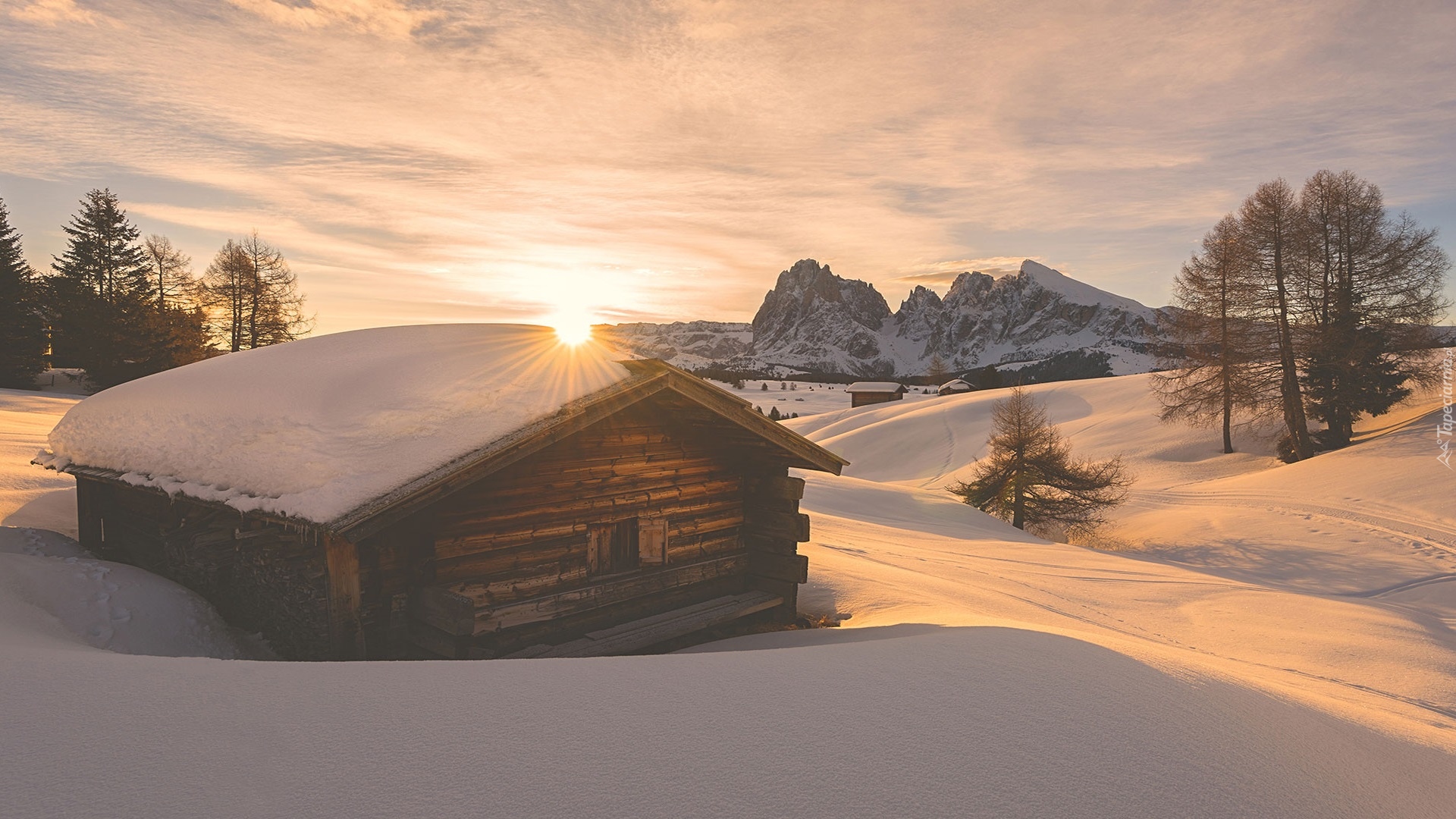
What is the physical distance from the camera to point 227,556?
7.45m

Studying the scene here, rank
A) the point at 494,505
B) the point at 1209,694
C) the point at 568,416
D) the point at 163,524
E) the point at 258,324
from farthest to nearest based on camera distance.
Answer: the point at 258,324, the point at 163,524, the point at 494,505, the point at 568,416, the point at 1209,694

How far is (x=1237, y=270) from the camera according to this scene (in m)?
28.3

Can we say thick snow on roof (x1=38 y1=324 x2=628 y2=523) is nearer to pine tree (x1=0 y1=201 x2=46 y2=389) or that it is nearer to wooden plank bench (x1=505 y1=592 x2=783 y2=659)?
wooden plank bench (x1=505 y1=592 x2=783 y2=659)

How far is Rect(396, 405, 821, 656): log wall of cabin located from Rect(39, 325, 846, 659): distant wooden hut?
2 cm

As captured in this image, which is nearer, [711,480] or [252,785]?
[252,785]

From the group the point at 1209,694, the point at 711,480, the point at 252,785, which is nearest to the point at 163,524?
the point at 711,480

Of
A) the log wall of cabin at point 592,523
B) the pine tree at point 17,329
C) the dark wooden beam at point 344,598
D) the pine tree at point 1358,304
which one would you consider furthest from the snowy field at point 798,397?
the dark wooden beam at point 344,598

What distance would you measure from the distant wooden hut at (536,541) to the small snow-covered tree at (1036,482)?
15.7 meters

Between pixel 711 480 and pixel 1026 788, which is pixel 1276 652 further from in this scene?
pixel 1026 788

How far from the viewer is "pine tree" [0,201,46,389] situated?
110ft

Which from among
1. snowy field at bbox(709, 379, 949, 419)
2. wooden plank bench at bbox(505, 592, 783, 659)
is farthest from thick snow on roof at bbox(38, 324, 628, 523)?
snowy field at bbox(709, 379, 949, 419)

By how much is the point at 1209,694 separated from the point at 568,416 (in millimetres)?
5119

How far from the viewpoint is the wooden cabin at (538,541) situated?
20.6ft

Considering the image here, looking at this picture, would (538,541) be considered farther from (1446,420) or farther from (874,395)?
(874,395)
